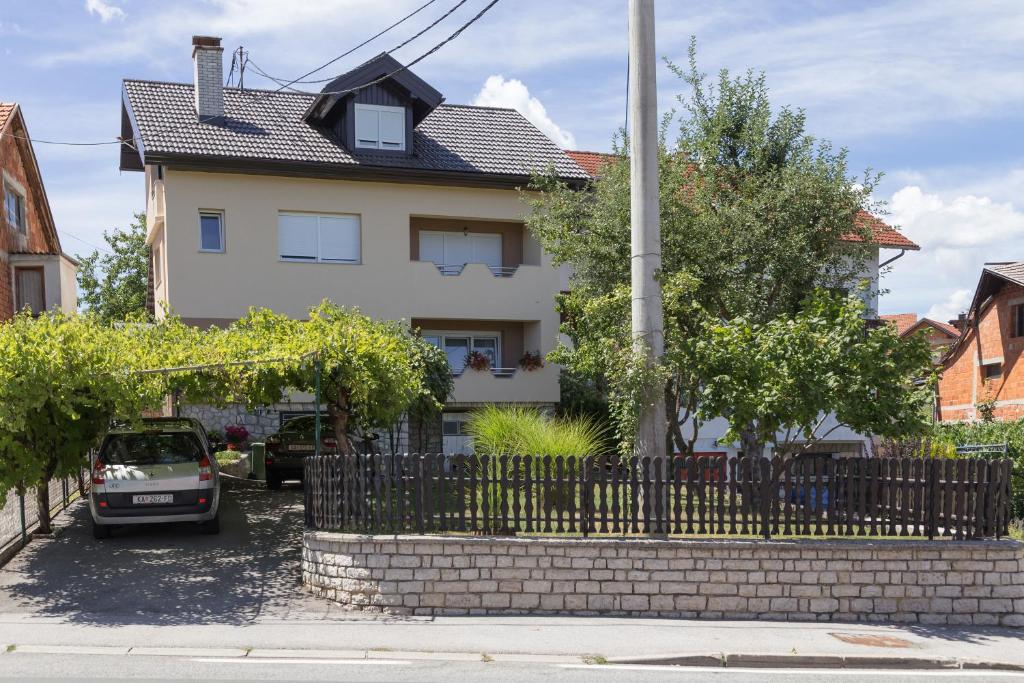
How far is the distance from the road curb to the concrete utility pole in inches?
130

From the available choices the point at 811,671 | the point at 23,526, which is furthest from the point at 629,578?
the point at 23,526

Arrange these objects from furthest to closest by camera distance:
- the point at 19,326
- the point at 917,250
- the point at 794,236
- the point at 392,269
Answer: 1. the point at 917,250
2. the point at 392,269
3. the point at 794,236
4. the point at 19,326

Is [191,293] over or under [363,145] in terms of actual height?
under

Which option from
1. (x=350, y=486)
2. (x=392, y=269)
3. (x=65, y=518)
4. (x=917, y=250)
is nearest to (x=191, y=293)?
(x=392, y=269)

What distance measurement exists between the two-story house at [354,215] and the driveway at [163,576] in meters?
7.72

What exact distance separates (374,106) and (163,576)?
1404 cm

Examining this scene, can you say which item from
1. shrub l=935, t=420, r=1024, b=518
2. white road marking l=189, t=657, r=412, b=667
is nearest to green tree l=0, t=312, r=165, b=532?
white road marking l=189, t=657, r=412, b=667

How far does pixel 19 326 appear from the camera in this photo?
1202cm

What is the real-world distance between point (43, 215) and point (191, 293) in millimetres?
10089

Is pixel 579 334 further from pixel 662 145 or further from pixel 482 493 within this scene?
pixel 482 493

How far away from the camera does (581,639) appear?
9.99m

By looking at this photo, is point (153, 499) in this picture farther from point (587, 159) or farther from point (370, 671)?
point (587, 159)

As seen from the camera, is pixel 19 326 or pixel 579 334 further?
→ pixel 579 334

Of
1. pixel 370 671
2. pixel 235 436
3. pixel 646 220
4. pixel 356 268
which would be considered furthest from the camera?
pixel 235 436
